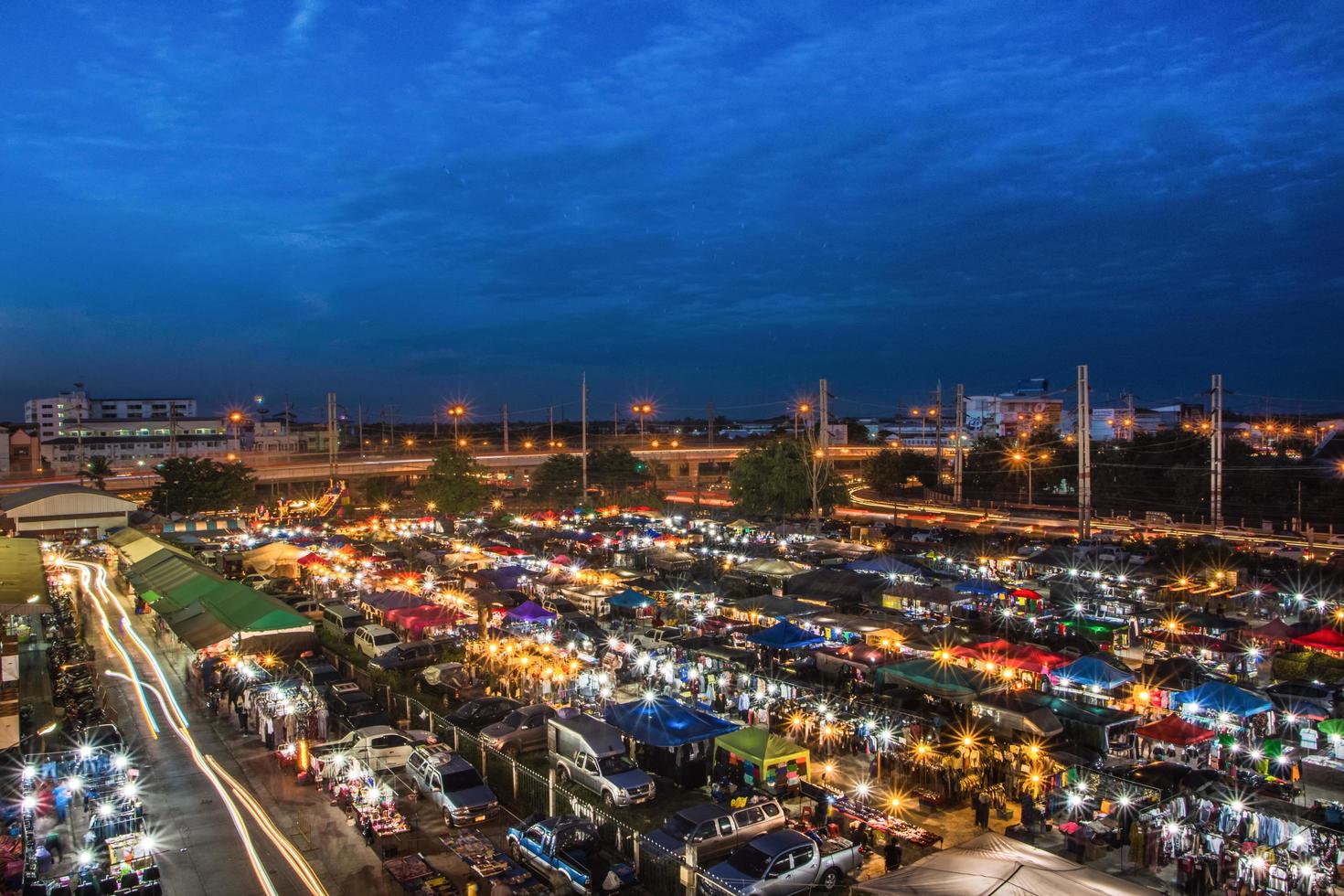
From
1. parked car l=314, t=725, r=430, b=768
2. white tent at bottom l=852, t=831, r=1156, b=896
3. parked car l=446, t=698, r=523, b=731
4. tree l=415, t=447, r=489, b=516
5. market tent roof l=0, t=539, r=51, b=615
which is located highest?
tree l=415, t=447, r=489, b=516

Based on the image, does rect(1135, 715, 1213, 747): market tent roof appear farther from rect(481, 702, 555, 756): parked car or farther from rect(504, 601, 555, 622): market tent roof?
rect(504, 601, 555, 622): market tent roof

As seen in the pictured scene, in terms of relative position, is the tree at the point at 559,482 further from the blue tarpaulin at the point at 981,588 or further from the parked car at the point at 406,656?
the parked car at the point at 406,656

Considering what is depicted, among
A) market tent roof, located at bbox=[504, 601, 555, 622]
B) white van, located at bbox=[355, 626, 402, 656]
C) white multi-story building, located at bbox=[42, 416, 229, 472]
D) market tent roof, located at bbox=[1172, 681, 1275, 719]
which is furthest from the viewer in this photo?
white multi-story building, located at bbox=[42, 416, 229, 472]

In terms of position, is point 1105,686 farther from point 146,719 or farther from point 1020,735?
point 146,719

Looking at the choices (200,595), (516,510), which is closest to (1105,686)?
(200,595)

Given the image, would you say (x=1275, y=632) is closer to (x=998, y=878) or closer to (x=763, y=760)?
(x=763, y=760)

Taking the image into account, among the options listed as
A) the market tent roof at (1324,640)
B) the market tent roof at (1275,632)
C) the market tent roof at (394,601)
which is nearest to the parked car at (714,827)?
the market tent roof at (394,601)

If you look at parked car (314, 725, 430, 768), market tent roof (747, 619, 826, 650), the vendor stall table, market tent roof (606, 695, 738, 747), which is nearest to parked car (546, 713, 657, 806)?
market tent roof (606, 695, 738, 747)
